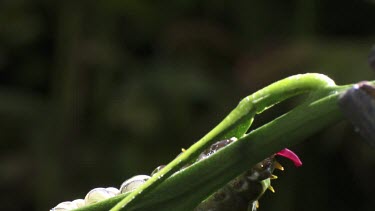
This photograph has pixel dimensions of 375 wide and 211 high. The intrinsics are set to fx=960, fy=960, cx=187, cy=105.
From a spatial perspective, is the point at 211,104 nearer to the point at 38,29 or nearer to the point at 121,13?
the point at 121,13

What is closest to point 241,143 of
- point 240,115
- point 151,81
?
point 240,115

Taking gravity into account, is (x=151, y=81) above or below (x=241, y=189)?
below

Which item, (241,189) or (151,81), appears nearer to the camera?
(241,189)

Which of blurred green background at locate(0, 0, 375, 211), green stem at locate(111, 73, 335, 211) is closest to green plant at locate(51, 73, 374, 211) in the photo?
green stem at locate(111, 73, 335, 211)

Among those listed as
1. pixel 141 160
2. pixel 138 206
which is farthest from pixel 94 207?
pixel 141 160

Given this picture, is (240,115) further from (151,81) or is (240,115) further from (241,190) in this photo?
(151,81)

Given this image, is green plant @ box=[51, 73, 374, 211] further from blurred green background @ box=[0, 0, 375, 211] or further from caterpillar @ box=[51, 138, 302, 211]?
blurred green background @ box=[0, 0, 375, 211]

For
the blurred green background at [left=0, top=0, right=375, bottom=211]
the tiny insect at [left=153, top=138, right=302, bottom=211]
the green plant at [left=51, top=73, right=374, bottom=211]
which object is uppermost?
the green plant at [left=51, top=73, right=374, bottom=211]

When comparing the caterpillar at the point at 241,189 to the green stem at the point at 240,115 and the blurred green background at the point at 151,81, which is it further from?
the blurred green background at the point at 151,81
